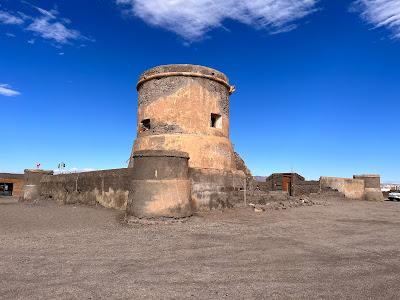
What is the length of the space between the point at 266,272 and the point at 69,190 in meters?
13.0

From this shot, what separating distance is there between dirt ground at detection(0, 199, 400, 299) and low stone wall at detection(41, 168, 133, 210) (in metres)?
2.66

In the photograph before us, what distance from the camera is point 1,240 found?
6395 mm

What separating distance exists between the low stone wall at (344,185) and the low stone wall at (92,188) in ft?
43.7

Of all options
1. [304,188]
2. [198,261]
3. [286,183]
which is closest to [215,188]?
[198,261]

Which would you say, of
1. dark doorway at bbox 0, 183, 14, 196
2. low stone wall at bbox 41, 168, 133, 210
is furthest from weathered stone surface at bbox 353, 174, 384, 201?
dark doorway at bbox 0, 183, 14, 196

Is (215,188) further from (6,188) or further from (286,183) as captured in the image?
(6,188)

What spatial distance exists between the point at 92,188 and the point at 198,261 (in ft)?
30.7

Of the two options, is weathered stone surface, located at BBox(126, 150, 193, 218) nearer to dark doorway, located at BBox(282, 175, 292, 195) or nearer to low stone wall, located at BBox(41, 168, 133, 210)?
low stone wall, located at BBox(41, 168, 133, 210)

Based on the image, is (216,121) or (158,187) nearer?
(158,187)

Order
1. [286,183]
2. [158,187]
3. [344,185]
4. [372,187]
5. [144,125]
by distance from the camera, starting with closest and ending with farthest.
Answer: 1. [158,187]
2. [144,125]
3. [286,183]
4. [344,185]
5. [372,187]

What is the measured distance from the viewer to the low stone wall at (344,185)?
Result: 781 inches

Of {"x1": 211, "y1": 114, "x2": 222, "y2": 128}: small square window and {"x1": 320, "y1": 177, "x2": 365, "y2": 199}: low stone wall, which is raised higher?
{"x1": 211, "y1": 114, "x2": 222, "y2": 128}: small square window

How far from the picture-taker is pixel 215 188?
10961 mm

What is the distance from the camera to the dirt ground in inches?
141
